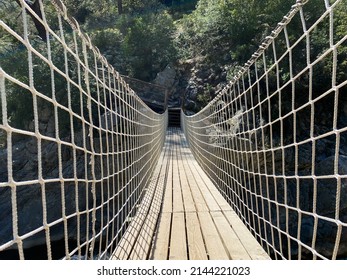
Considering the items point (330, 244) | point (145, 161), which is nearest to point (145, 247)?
point (145, 161)

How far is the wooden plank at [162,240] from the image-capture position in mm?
1239

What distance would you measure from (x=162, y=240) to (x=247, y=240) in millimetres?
342

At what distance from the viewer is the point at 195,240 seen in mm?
1375

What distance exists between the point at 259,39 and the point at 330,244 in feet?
15.7

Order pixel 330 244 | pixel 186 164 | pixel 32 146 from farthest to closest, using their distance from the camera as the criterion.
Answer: pixel 32 146 → pixel 330 244 → pixel 186 164

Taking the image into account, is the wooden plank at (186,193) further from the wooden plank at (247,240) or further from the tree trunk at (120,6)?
the tree trunk at (120,6)

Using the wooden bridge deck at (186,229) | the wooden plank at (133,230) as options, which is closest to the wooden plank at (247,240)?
the wooden bridge deck at (186,229)

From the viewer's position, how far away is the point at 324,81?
6.20 meters

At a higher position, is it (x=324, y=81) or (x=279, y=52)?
(x=279, y=52)

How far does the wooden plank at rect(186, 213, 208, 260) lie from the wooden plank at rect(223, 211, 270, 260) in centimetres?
16

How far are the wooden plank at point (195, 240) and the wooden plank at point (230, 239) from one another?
0.30 feet

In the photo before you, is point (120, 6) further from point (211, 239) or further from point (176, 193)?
point (211, 239)

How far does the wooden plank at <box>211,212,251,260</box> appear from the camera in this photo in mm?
1230
